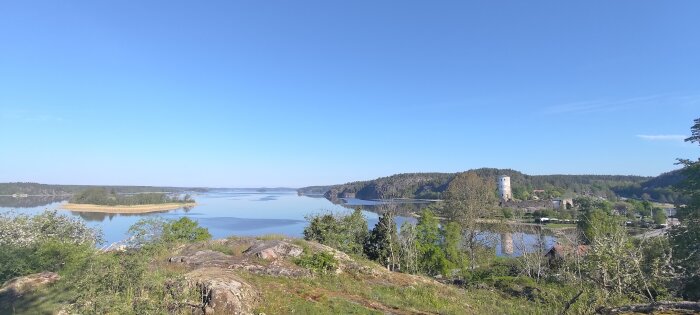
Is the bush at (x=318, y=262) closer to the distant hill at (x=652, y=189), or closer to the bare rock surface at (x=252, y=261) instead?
the bare rock surface at (x=252, y=261)

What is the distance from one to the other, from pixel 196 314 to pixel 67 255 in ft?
43.8

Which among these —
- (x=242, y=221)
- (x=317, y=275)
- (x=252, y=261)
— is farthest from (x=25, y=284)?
(x=242, y=221)

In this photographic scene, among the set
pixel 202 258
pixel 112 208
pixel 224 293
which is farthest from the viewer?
pixel 112 208

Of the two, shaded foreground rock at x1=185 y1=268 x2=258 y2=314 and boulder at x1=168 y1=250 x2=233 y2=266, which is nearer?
shaded foreground rock at x1=185 y1=268 x2=258 y2=314

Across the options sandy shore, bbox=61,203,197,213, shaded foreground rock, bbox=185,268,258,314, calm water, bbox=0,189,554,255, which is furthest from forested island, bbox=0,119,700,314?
sandy shore, bbox=61,203,197,213

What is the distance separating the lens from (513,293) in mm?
20672

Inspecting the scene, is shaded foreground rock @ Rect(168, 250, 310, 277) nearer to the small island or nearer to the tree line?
the tree line

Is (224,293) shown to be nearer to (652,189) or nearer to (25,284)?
(25,284)

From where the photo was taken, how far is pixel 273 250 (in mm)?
18672

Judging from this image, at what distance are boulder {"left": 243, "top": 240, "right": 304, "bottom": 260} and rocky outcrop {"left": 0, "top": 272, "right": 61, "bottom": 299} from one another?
25.9ft

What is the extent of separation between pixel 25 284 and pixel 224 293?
9705mm

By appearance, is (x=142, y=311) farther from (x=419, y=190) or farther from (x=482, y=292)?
(x=419, y=190)

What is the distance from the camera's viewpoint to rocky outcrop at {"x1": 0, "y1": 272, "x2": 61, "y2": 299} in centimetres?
1479

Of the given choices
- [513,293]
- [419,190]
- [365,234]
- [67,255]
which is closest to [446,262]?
[365,234]
